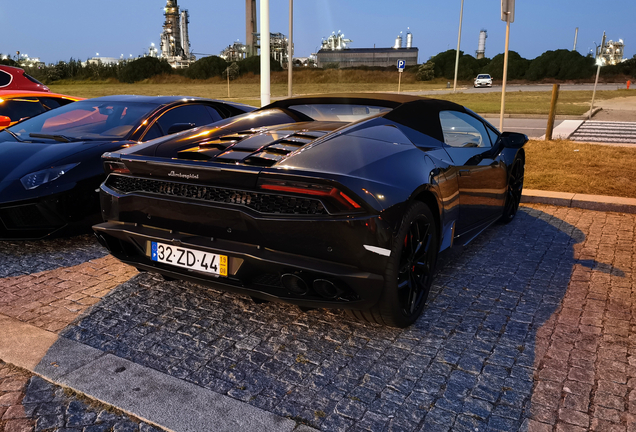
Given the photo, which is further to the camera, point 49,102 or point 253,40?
point 253,40

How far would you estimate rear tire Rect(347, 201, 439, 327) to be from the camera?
2809 mm

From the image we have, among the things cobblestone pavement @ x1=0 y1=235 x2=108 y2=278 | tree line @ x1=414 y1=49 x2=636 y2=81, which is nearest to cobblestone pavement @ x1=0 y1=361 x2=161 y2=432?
cobblestone pavement @ x1=0 y1=235 x2=108 y2=278

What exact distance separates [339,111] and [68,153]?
8.49ft

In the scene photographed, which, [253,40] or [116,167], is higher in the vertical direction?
[253,40]

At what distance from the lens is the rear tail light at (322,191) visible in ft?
8.64

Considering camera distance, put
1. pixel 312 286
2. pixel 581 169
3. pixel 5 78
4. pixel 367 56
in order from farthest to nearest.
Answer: pixel 367 56 → pixel 5 78 → pixel 581 169 → pixel 312 286

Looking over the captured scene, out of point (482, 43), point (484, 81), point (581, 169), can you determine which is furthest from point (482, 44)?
point (581, 169)

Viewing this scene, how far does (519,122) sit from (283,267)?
1777 cm

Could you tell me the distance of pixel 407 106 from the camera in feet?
12.3

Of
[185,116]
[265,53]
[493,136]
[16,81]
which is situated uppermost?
[265,53]

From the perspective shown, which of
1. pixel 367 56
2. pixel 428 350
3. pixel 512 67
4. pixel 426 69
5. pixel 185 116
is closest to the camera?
pixel 428 350

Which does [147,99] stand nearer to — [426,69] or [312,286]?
[312,286]

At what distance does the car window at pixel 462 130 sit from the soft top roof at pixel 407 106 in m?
0.08

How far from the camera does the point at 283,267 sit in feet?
8.88
